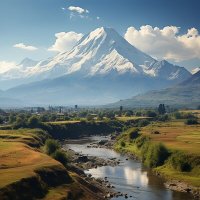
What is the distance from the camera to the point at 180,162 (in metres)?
148

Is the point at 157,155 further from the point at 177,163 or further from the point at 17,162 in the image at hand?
the point at 17,162

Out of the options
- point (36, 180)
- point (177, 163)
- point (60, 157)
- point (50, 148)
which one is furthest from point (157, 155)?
point (36, 180)

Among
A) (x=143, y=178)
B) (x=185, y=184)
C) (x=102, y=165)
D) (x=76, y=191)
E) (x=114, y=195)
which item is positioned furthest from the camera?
(x=102, y=165)

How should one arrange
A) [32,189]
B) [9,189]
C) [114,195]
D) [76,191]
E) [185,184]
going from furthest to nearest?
[185,184]
[114,195]
[76,191]
[32,189]
[9,189]

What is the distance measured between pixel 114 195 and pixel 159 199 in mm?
11698

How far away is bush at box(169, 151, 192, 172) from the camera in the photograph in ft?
478

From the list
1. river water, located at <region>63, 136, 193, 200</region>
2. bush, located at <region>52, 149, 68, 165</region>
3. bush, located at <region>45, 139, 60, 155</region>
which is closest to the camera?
river water, located at <region>63, 136, 193, 200</region>

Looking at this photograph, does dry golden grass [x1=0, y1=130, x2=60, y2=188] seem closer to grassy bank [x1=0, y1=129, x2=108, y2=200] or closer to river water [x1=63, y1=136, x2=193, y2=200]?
grassy bank [x1=0, y1=129, x2=108, y2=200]

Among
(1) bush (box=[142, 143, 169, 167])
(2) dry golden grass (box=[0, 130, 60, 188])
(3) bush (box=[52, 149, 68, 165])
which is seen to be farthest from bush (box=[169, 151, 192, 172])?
(2) dry golden grass (box=[0, 130, 60, 188])

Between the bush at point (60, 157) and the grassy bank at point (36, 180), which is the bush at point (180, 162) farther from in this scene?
the grassy bank at point (36, 180)

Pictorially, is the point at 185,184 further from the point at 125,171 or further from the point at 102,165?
the point at 102,165

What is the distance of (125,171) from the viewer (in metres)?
153

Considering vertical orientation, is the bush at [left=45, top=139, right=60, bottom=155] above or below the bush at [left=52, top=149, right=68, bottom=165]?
above

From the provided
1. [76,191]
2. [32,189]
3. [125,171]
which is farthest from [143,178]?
[32,189]
